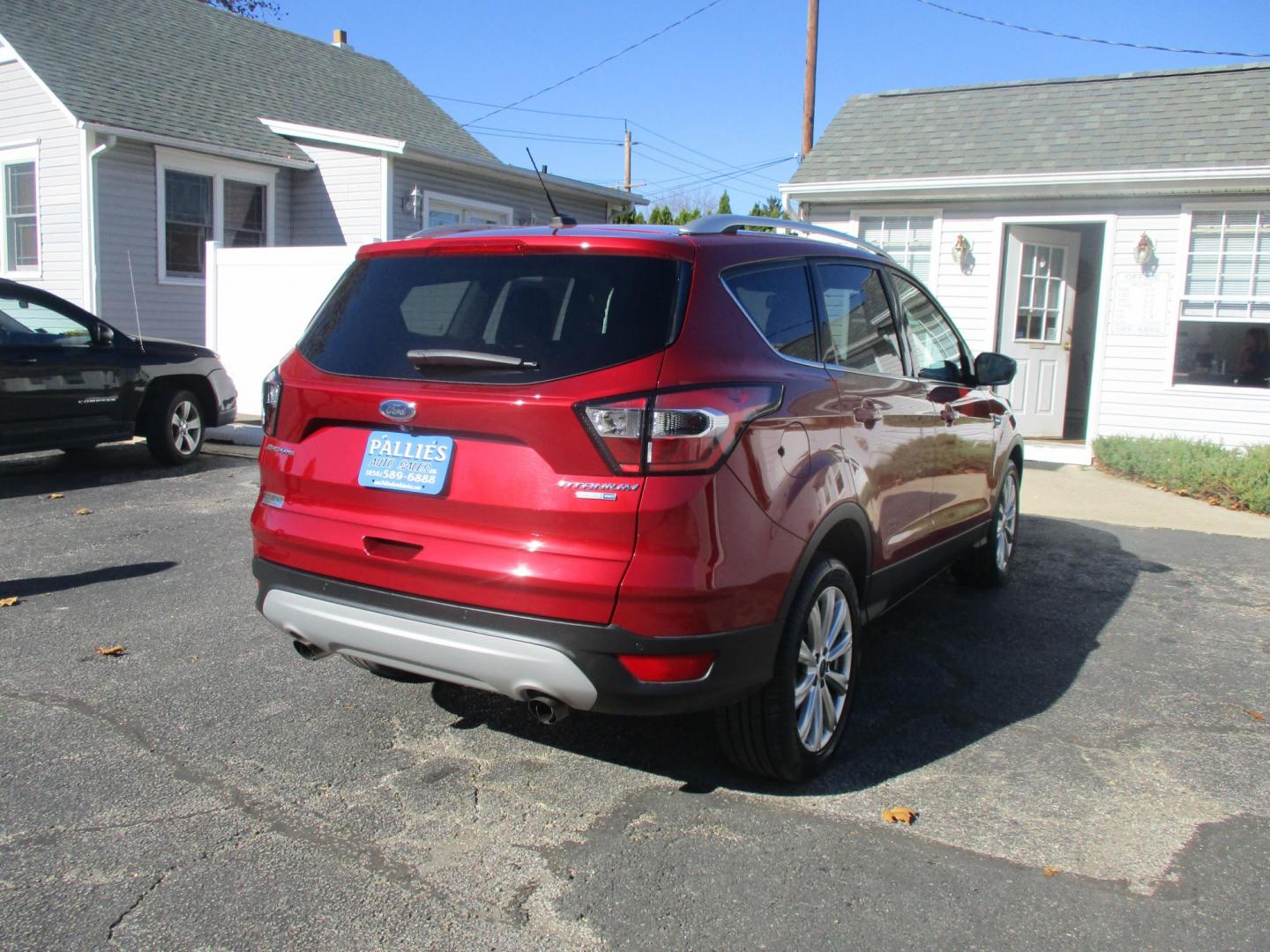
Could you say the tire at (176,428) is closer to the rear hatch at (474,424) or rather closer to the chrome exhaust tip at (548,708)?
the rear hatch at (474,424)

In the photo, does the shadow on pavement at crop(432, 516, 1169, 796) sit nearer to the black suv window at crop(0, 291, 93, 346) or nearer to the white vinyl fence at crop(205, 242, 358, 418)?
the black suv window at crop(0, 291, 93, 346)

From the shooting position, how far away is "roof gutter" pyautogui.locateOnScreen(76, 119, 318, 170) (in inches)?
525

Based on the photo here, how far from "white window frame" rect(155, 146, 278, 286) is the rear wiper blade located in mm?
12359

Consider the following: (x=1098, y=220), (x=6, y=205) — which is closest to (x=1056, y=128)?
(x=1098, y=220)

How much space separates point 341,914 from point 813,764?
5.19ft

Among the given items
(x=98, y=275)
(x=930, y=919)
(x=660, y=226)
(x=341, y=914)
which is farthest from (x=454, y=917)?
(x=98, y=275)

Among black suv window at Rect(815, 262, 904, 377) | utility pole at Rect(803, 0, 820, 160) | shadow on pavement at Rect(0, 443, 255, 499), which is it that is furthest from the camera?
utility pole at Rect(803, 0, 820, 160)

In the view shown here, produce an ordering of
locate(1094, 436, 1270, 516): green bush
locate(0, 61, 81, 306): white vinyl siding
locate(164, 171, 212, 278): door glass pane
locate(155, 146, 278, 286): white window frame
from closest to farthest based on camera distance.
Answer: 1. locate(1094, 436, 1270, 516): green bush
2. locate(0, 61, 81, 306): white vinyl siding
3. locate(155, 146, 278, 286): white window frame
4. locate(164, 171, 212, 278): door glass pane

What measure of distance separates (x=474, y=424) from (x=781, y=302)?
3.82ft

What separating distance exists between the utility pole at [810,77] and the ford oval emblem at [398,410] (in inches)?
722

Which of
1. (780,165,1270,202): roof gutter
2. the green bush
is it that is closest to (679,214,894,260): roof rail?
the green bush

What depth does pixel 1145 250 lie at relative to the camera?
36.8 ft

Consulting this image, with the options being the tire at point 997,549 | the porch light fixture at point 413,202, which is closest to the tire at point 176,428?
the porch light fixture at point 413,202

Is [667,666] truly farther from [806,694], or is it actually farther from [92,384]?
[92,384]
